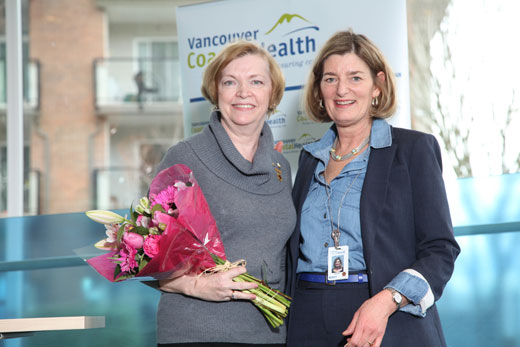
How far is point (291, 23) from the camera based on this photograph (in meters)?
3.63

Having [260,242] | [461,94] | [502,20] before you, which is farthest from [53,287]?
[502,20]

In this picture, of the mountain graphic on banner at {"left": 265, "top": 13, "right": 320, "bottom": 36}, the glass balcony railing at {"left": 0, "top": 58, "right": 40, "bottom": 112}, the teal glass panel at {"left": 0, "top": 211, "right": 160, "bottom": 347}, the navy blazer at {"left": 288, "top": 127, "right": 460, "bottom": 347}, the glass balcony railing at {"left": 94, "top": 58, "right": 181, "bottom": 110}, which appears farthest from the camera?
the glass balcony railing at {"left": 94, "top": 58, "right": 181, "bottom": 110}

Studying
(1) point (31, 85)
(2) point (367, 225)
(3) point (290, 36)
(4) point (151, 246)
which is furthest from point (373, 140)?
(1) point (31, 85)

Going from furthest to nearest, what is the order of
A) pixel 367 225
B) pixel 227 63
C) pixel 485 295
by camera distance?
pixel 485 295 < pixel 227 63 < pixel 367 225

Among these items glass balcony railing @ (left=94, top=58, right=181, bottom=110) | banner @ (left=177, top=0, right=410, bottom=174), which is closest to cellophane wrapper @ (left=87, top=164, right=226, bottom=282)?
banner @ (left=177, top=0, right=410, bottom=174)

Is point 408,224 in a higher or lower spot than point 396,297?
higher

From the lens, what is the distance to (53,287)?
3598 millimetres

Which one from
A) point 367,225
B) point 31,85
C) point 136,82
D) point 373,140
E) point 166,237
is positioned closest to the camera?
point 166,237

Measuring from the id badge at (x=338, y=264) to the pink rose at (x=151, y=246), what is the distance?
0.57 metres

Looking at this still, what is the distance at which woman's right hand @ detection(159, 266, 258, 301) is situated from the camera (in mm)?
1991

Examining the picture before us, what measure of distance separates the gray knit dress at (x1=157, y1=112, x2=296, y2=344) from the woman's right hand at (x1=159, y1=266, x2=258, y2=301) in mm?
48

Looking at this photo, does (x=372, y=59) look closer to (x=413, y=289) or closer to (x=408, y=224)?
(x=408, y=224)

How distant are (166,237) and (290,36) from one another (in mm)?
2139

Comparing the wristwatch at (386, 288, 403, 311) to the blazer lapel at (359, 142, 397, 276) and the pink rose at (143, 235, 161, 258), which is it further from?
the pink rose at (143, 235, 161, 258)
